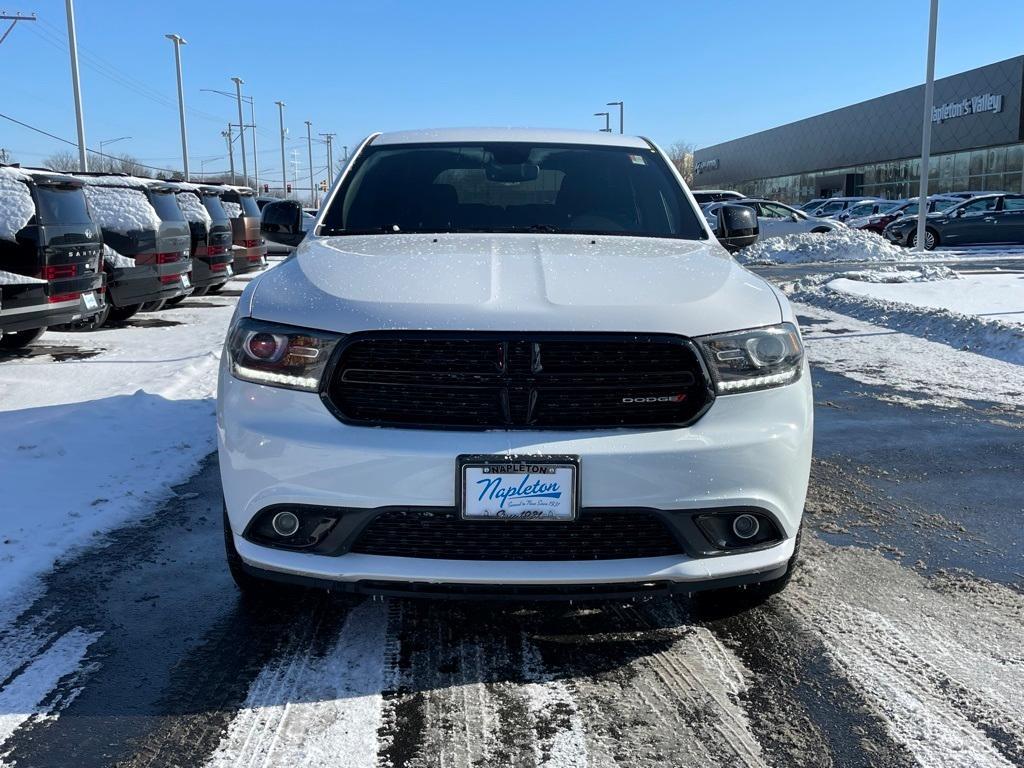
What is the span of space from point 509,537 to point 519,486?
Result: 172 millimetres

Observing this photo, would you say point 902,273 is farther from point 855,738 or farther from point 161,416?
point 855,738

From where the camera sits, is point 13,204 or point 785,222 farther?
point 785,222

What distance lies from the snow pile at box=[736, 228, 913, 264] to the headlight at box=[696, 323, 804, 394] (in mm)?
20522

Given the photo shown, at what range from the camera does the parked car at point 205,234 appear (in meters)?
13.6

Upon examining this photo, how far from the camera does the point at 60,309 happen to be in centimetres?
853

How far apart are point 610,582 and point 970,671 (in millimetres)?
1250

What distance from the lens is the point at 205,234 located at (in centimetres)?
1372

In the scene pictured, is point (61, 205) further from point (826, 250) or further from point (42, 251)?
point (826, 250)

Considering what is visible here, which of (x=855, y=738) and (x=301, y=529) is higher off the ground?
(x=301, y=529)

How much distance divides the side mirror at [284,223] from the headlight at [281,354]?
167 cm

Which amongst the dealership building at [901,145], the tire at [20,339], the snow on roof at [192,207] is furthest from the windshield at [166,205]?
the dealership building at [901,145]

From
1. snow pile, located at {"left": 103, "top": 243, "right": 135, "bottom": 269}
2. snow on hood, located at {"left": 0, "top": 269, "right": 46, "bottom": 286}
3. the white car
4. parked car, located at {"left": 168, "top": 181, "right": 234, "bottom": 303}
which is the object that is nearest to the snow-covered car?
snow on hood, located at {"left": 0, "top": 269, "right": 46, "bottom": 286}

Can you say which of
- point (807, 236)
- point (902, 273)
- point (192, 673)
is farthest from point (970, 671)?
point (807, 236)

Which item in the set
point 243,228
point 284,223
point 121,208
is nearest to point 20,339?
point 121,208
